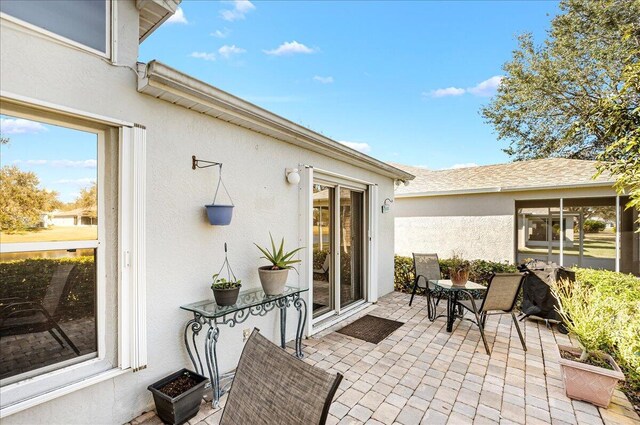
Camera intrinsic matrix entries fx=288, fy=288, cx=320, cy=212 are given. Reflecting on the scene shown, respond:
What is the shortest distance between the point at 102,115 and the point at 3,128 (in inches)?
24.9

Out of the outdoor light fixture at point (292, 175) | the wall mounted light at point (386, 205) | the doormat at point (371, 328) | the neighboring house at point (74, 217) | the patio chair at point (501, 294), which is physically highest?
the outdoor light fixture at point (292, 175)

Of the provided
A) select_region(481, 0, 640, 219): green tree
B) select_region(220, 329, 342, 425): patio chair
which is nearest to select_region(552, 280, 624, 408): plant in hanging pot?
select_region(220, 329, 342, 425): patio chair

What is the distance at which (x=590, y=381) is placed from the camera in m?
3.04

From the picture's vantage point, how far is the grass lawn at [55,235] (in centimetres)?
223

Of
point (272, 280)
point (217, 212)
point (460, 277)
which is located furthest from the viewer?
point (460, 277)

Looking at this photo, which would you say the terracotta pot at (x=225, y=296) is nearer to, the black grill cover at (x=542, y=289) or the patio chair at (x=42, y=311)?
the patio chair at (x=42, y=311)

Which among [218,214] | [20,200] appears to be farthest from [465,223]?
[20,200]

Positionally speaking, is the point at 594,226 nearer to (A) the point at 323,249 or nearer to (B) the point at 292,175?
(A) the point at 323,249

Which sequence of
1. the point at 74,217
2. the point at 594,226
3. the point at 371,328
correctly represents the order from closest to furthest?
the point at 74,217, the point at 371,328, the point at 594,226

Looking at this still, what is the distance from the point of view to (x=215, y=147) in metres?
3.48

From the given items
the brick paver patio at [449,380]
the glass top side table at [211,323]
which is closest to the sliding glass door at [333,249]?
the brick paver patio at [449,380]

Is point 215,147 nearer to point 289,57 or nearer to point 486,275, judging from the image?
point 486,275

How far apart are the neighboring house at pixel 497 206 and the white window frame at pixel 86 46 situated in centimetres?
963

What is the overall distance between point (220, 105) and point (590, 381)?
4957 millimetres
